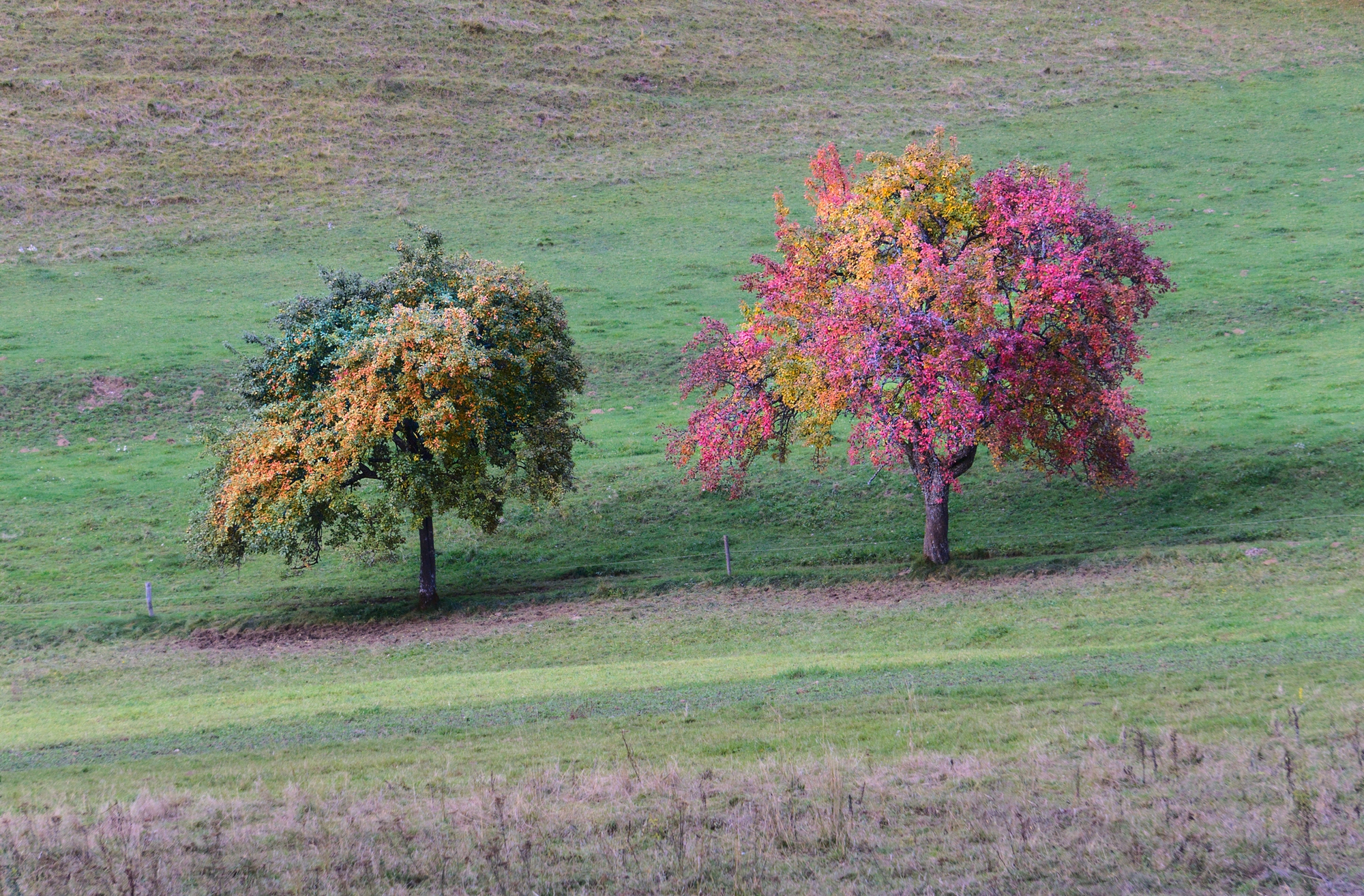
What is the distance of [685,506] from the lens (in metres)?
32.0

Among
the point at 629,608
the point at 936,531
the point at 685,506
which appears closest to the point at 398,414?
the point at 629,608

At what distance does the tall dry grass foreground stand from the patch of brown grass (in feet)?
168

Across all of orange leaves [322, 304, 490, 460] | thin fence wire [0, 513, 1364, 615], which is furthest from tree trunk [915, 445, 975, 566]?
orange leaves [322, 304, 490, 460]

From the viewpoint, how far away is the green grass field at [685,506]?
12664 millimetres

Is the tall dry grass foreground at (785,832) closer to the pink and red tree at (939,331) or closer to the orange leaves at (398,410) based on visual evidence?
the pink and red tree at (939,331)

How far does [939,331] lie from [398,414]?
1169cm

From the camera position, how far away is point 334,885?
9.13 metres

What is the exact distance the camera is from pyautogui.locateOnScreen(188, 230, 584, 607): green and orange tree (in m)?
23.9

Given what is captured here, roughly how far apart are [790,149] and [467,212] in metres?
19.5

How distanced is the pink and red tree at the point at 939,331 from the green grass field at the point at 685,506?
3367 millimetres

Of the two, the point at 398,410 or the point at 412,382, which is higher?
the point at 412,382

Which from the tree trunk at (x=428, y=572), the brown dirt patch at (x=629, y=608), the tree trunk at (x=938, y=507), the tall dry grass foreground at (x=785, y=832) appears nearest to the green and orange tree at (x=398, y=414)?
the tree trunk at (x=428, y=572)

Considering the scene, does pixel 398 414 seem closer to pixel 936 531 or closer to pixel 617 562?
pixel 617 562

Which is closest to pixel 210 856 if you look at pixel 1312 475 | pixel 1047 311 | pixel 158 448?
pixel 1047 311
